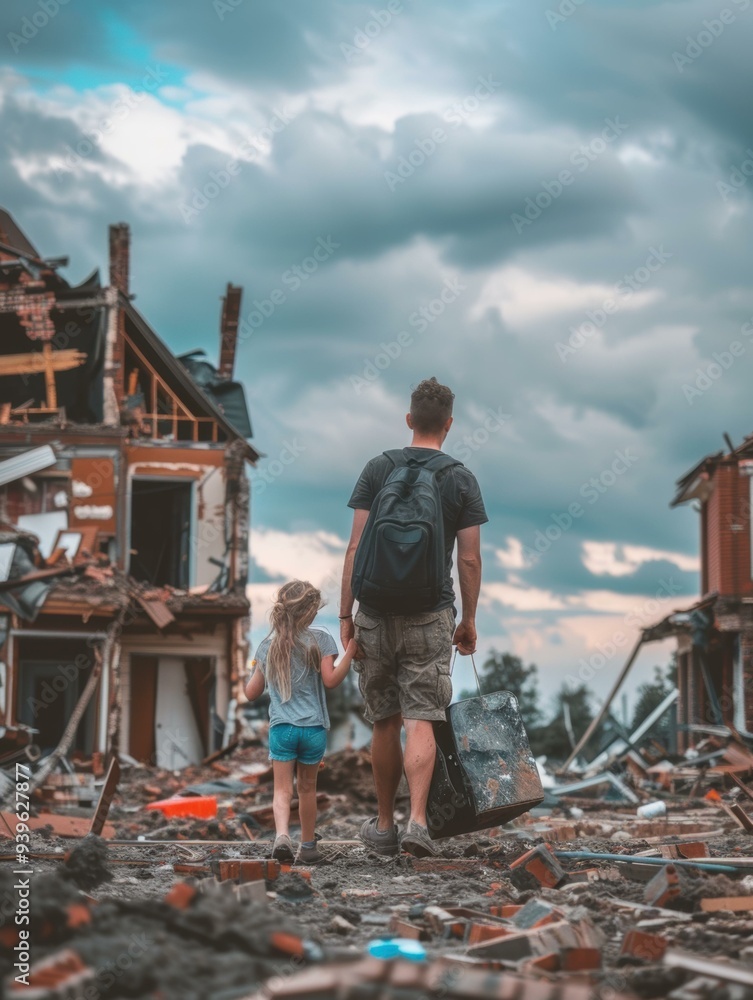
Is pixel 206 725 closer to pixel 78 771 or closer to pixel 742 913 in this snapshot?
pixel 78 771

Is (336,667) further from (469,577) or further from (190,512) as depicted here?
(190,512)

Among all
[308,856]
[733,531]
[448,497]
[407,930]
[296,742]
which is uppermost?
[733,531]

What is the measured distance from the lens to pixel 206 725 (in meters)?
27.7

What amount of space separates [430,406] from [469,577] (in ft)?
3.07

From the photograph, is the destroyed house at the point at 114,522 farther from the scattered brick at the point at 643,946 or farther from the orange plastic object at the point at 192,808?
the scattered brick at the point at 643,946

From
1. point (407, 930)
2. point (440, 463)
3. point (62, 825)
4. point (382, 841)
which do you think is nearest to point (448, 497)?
point (440, 463)

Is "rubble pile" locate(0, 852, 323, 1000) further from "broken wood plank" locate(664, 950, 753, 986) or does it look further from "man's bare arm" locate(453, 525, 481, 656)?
"man's bare arm" locate(453, 525, 481, 656)

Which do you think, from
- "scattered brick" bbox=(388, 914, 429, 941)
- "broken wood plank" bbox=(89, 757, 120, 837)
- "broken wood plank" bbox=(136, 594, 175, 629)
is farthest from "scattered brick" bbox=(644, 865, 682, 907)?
"broken wood plank" bbox=(136, 594, 175, 629)

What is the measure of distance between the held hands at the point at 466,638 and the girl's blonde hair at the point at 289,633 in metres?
0.88

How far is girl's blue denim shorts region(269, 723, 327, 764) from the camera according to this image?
6469mm

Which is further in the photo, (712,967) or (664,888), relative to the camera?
(664,888)

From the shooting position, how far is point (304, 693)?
21.4 feet

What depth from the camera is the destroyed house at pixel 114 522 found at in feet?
77.2

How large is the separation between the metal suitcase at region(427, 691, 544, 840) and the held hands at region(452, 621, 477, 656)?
0.33 metres
